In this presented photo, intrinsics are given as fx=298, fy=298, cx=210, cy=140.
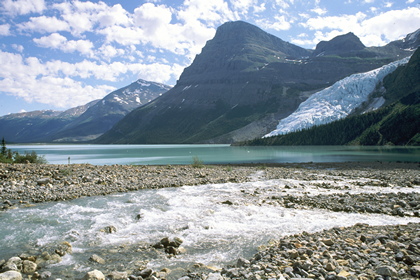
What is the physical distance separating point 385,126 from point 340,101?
7490 cm

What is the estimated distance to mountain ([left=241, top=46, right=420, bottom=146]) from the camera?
104 metres

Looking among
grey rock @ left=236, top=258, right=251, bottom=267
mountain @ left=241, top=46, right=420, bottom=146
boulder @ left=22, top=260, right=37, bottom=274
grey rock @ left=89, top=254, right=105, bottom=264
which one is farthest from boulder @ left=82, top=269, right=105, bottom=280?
mountain @ left=241, top=46, right=420, bottom=146

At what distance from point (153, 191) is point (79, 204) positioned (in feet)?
16.8

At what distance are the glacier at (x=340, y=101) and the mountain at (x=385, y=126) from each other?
41.0ft

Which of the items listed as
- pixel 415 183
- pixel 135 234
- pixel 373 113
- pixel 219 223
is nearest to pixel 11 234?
pixel 135 234

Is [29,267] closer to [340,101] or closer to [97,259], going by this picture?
[97,259]

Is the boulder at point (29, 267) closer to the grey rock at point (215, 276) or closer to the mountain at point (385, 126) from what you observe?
the grey rock at point (215, 276)

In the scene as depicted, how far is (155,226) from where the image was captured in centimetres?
1134

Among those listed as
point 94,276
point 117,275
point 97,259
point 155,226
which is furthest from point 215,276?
point 155,226

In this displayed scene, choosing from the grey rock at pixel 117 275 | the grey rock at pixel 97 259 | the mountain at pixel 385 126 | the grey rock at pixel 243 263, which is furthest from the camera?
the mountain at pixel 385 126

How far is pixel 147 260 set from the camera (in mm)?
7941

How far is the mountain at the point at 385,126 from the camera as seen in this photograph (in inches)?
4081

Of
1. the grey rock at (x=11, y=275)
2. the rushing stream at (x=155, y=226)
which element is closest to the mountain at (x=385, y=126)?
the rushing stream at (x=155, y=226)

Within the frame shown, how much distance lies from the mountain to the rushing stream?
10248 cm
